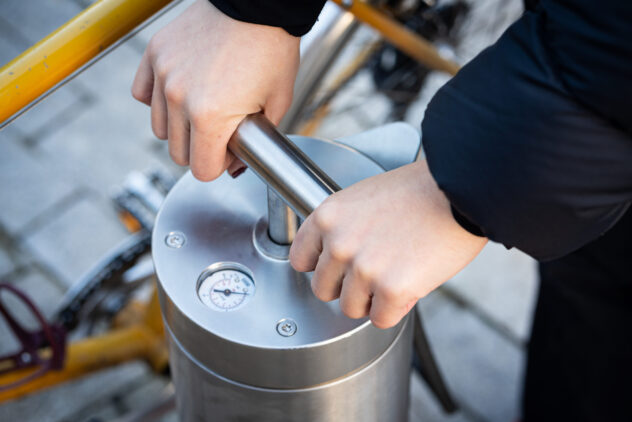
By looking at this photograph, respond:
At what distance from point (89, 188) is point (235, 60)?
4.35 feet

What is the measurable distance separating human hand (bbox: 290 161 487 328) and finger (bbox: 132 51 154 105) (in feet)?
0.71

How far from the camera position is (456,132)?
0.48 metres

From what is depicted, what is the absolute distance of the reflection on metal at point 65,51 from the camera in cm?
58

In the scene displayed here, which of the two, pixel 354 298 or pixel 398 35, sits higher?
pixel 354 298

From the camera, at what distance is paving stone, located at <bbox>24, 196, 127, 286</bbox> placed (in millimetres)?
1638

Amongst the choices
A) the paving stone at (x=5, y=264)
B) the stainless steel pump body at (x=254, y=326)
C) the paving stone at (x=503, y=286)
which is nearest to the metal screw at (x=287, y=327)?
the stainless steel pump body at (x=254, y=326)

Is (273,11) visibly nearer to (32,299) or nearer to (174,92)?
(174,92)

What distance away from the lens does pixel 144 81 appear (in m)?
0.62

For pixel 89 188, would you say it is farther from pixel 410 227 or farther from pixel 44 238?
pixel 410 227

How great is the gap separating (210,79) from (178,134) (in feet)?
0.21

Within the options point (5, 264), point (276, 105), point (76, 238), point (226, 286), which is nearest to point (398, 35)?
point (276, 105)

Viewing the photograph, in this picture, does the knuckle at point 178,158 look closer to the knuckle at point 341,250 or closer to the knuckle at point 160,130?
the knuckle at point 160,130

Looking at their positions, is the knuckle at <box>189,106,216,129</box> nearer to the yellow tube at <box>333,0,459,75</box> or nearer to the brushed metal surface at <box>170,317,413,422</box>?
the brushed metal surface at <box>170,317,413,422</box>

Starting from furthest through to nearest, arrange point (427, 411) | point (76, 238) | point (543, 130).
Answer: point (76, 238) < point (427, 411) < point (543, 130)
